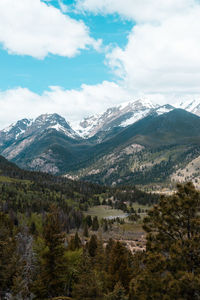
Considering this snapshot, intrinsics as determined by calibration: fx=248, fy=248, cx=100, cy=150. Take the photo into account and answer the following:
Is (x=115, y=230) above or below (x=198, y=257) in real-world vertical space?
below

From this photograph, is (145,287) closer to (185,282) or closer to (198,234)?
(185,282)

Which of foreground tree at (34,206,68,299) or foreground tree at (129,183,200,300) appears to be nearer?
foreground tree at (129,183,200,300)

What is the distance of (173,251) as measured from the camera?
21.7 m

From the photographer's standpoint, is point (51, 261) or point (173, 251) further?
point (51, 261)

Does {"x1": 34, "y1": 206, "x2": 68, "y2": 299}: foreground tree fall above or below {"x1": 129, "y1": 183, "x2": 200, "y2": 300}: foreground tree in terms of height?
below

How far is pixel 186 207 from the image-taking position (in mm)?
22609

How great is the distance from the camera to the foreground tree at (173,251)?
784 inches

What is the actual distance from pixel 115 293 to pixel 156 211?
54.3 feet

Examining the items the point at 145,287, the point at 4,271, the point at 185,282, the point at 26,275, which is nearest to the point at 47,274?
the point at 26,275

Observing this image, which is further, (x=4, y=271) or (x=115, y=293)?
(x=4, y=271)

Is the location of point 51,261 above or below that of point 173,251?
below

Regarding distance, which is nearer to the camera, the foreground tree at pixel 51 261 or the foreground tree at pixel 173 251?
the foreground tree at pixel 173 251

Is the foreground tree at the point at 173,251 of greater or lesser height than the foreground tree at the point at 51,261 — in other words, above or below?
above

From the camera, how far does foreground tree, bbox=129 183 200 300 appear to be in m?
19.9
